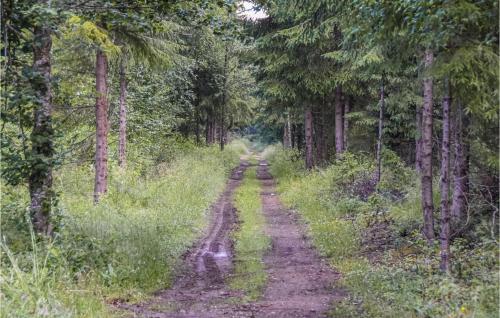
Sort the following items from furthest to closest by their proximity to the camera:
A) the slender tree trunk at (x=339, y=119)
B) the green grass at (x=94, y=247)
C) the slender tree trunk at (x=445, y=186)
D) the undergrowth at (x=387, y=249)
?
the slender tree trunk at (x=339, y=119)
the slender tree trunk at (x=445, y=186)
the undergrowth at (x=387, y=249)
the green grass at (x=94, y=247)

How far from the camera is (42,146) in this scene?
7.35 metres

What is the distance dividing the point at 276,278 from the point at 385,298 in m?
2.54

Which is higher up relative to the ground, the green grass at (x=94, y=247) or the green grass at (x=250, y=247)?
the green grass at (x=94, y=247)

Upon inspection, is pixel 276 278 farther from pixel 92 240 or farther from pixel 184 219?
pixel 184 219

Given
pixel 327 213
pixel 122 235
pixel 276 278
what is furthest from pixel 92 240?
pixel 327 213

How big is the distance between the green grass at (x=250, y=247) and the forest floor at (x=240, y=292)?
13cm

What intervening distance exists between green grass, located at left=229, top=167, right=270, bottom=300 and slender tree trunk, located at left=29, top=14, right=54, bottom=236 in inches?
129

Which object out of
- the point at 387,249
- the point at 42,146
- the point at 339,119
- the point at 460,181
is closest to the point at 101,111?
the point at 42,146

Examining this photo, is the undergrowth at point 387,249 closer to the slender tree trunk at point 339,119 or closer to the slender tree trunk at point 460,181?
the slender tree trunk at point 460,181

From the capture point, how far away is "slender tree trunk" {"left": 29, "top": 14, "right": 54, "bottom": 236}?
7219 millimetres

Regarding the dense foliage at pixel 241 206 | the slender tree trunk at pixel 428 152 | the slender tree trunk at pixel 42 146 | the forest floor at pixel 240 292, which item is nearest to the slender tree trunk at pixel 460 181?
the dense foliage at pixel 241 206

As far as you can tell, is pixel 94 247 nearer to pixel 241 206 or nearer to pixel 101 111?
pixel 101 111

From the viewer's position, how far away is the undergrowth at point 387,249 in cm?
573

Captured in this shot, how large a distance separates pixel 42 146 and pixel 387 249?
266 inches
